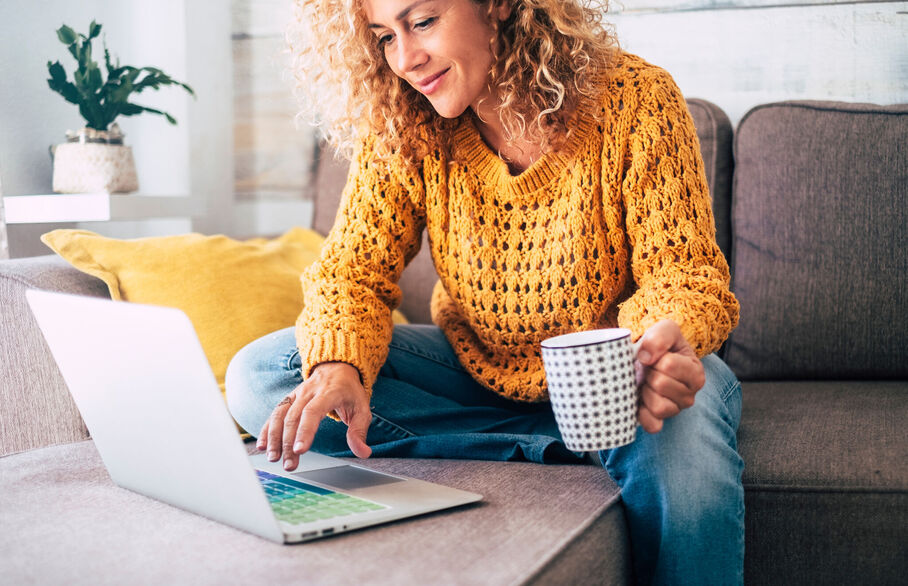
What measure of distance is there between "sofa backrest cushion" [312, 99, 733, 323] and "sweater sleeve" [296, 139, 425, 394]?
1.18ft

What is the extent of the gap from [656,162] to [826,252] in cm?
52

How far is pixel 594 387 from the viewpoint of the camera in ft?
2.46

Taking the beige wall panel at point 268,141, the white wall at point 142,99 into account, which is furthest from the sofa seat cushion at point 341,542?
the beige wall panel at point 268,141

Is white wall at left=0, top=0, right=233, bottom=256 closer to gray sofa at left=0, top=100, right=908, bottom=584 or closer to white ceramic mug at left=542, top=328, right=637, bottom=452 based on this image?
gray sofa at left=0, top=100, right=908, bottom=584

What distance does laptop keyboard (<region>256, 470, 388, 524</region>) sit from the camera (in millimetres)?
777

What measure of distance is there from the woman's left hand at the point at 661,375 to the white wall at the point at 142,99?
4.06 ft

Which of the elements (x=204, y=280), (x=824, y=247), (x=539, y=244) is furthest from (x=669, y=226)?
(x=204, y=280)

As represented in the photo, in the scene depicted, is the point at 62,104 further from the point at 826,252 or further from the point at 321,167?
the point at 826,252

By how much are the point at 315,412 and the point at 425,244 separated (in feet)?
2.98

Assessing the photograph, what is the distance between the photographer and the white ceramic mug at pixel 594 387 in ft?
2.44

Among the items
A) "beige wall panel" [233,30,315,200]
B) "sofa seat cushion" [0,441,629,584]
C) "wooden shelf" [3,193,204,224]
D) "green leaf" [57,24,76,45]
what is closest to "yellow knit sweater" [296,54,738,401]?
"sofa seat cushion" [0,441,629,584]

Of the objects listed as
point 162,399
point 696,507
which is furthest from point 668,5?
point 162,399

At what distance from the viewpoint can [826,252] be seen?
139 centimetres

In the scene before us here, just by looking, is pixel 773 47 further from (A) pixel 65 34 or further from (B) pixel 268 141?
(A) pixel 65 34
